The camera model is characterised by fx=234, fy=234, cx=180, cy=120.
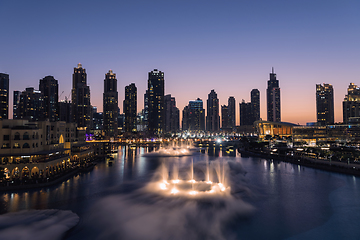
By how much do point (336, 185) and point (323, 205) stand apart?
15.2m

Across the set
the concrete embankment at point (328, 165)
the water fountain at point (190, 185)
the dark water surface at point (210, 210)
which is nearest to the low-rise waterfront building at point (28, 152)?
the dark water surface at point (210, 210)

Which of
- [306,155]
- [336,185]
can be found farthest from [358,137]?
[336,185]

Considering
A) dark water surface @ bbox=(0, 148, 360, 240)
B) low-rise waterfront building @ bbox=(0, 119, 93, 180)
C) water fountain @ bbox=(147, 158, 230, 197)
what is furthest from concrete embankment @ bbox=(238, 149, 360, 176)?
low-rise waterfront building @ bbox=(0, 119, 93, 180)

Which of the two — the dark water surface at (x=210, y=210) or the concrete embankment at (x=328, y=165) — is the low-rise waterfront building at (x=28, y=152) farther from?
the concrete embankment at (x=328, y=165)

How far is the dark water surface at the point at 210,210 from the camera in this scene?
26.2 meters

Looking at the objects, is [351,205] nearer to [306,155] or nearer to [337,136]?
[306,155]

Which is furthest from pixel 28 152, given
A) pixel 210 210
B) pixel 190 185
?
pixel 210 210

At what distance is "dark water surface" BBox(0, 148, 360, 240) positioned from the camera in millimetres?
26172

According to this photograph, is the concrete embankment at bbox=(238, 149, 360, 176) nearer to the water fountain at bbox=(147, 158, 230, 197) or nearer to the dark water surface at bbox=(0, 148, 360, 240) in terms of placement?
the dark water surface at bbox=(0, 148, 360, 240)

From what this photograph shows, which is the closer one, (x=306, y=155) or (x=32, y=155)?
(x=32, y=155)

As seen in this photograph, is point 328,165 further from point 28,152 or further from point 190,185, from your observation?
point 28,152

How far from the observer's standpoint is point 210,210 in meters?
32.5

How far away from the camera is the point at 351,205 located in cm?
3538

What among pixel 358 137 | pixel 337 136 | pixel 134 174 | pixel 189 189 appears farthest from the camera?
pixel 337 136
